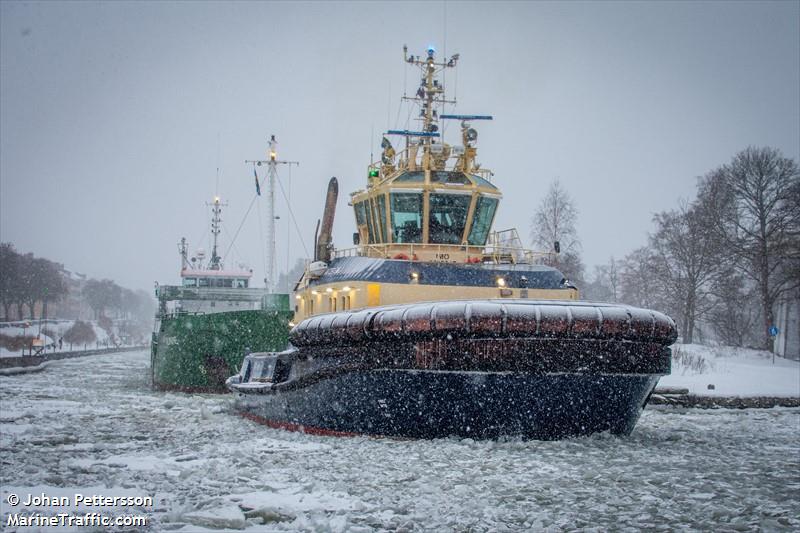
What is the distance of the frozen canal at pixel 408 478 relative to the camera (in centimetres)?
599

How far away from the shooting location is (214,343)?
67.4 feet

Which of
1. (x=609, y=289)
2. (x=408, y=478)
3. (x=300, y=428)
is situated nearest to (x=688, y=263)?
(x=300, y=428)

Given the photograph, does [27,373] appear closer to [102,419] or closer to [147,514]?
[102,419]

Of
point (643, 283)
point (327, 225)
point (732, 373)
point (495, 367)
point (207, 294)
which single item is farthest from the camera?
point (643, 283)

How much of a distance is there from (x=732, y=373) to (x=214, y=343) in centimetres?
1626

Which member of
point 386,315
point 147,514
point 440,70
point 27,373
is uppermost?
point 440,70

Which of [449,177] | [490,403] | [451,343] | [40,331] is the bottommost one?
[40,331]

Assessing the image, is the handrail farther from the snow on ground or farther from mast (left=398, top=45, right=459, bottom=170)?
the snow on ground

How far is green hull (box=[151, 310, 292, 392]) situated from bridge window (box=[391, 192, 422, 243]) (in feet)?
25.3

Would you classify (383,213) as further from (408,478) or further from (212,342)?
(212,342)

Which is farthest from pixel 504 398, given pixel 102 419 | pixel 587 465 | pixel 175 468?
pixel 102 419

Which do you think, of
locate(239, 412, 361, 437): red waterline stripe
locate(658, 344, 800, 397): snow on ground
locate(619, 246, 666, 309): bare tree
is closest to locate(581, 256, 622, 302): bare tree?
locate(619, 246, 666, 309): bare tree

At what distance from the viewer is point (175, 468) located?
8.18m

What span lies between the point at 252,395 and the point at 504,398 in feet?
19.4
